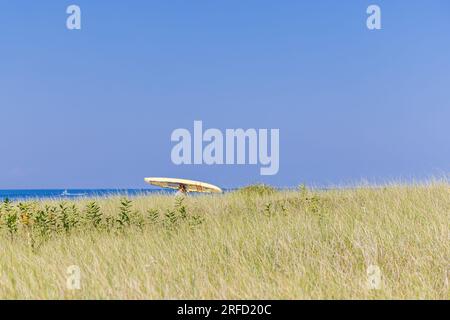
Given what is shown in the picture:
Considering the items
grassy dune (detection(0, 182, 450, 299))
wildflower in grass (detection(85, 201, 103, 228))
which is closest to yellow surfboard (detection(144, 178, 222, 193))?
grassy dune (detection(0, 182, 450, 299))

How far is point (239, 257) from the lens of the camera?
6340 millimetres

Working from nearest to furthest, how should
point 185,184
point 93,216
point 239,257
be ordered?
point 239,257 < point 93,216 < point 185,184

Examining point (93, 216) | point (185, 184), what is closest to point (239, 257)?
point (93, 216)

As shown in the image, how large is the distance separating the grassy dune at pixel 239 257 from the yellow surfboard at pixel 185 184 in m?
9.43

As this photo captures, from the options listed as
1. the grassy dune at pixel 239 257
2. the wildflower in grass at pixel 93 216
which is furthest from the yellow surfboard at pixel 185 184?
the wildflower in grass at pixel 93 216

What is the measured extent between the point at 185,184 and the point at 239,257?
524 inches

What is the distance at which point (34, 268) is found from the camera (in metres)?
6.10

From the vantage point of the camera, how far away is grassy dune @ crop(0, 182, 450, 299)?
5023mm

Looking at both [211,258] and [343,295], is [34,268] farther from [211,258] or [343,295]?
[343,295]

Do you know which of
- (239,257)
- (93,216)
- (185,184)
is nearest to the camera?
(239,257)

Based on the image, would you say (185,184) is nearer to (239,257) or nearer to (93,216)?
(93,216)
